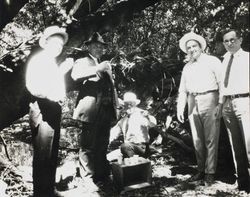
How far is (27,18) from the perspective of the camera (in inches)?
322

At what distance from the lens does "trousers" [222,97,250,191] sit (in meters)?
3.58

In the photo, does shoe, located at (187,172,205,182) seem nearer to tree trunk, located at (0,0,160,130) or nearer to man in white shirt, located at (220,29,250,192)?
man in white shirt, located at (220,29,250,192)

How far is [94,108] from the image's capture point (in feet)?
14.4

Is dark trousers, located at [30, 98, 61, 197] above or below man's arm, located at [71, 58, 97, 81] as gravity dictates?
below

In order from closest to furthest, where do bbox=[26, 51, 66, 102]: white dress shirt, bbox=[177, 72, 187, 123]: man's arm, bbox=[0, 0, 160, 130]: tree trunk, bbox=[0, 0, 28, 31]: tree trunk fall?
bbox=[26, 51, 66, 102]: white dress shirt
bbox=[177, 72, 187, 123]: man's arm
bbox=[0, 0, 160, 130]: tree trunk
bbox=[0, 0, 28, 31]: tree trunk

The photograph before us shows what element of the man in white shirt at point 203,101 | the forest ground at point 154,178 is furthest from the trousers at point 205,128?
the forest ground at point 154,178

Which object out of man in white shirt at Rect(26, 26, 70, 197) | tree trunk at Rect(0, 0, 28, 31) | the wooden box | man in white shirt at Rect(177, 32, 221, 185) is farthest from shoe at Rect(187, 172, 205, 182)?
tree trunk at Rect(0, 0, 28, 31)

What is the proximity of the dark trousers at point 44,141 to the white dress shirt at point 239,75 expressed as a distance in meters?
1.91

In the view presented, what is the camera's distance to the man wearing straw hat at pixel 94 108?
429 cm

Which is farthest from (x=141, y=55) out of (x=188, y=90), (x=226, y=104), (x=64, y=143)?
(x=226, y=104)

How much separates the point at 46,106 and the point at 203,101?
6.34 ft

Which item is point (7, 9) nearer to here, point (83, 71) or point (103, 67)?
point (83, 71)

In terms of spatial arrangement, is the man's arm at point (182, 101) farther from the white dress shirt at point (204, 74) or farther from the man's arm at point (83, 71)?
the man's arm at point (83, 71)

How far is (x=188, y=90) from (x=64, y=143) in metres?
3.18
